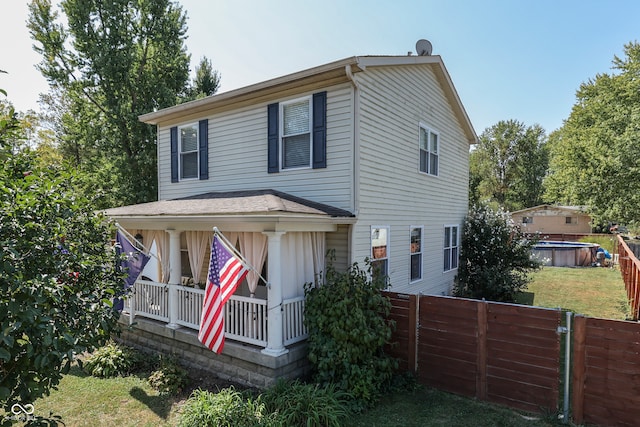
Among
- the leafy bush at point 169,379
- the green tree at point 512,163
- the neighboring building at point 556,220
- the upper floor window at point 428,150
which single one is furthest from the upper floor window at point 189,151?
the green tree at point 512,163

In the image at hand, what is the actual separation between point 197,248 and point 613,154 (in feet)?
65.0

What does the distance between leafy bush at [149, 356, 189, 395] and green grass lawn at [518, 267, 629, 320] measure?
436 inches

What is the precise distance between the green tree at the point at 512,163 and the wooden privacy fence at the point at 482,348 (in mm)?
44270

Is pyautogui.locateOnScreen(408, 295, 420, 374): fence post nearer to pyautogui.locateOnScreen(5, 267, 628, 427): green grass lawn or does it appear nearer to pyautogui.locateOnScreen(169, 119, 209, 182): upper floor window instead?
pyautogui.locateOnScreen(5, 267, 628, 427): green grass lawn

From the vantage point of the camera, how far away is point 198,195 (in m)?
10.1

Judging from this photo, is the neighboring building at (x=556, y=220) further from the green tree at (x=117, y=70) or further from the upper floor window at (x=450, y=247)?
the green tree at (x=117, y=70)

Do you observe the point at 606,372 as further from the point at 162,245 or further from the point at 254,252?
the point at 162,245

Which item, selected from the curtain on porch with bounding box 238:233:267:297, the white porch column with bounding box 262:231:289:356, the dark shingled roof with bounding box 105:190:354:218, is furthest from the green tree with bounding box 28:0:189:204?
the white porch column with bounding box 262:231:289:356

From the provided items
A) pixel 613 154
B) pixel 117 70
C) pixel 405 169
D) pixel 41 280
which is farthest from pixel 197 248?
pixel 613 154

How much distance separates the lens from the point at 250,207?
21.6 ft

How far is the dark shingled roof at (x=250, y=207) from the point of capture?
249 inches

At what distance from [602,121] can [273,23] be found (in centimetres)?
2058

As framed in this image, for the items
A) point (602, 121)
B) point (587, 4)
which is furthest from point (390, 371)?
point (602, 121)

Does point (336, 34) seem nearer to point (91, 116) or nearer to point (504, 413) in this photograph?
point (504, 413)
